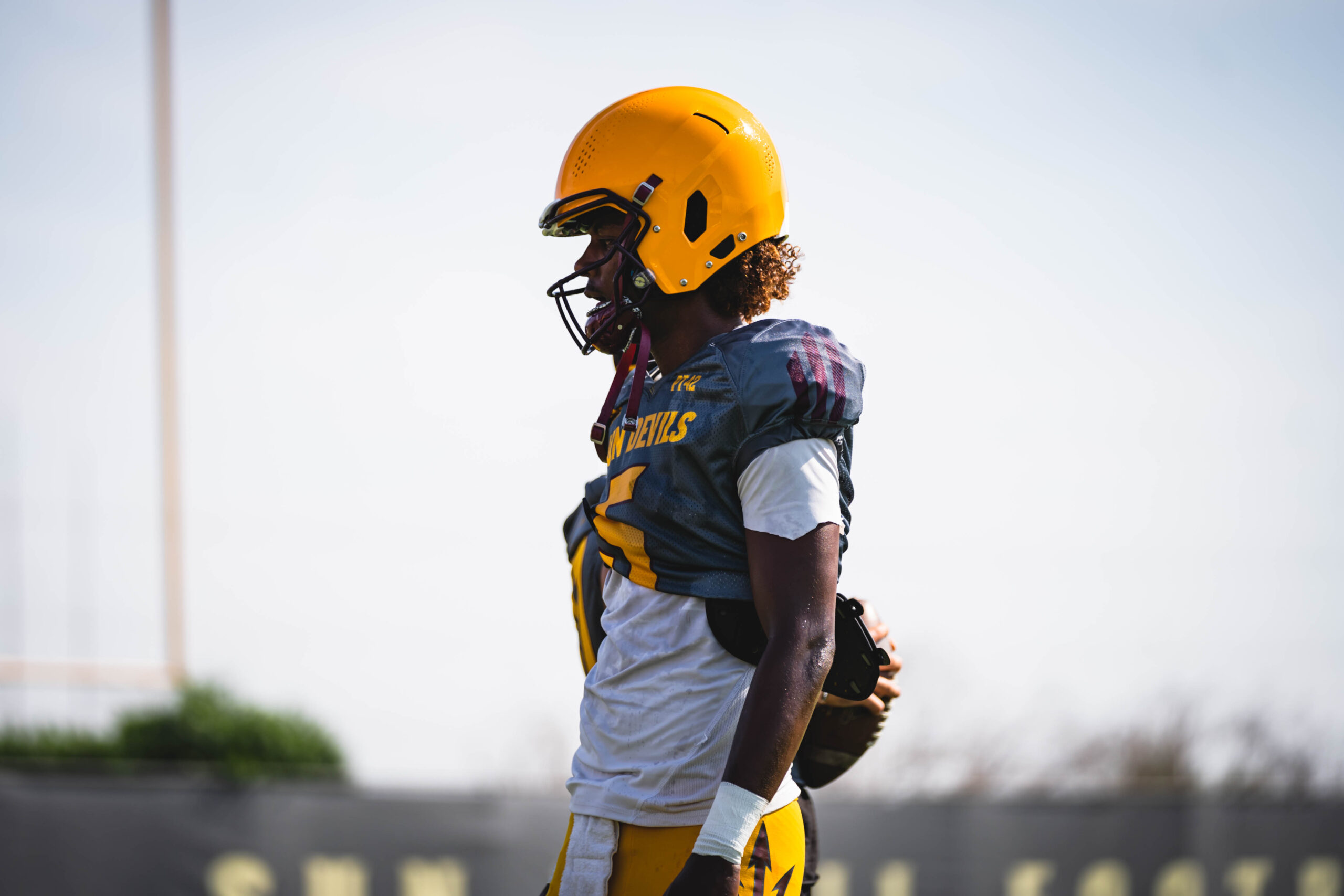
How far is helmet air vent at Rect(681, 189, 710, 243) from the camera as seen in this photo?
6.56ft

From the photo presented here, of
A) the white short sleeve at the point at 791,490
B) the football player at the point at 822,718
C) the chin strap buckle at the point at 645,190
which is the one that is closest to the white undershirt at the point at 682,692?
the white short sleeve at the point at 791,490

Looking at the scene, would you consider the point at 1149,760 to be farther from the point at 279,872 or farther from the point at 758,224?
the point at 758,224

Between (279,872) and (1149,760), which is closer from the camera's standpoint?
(279,872)

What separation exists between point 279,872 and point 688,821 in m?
5.47

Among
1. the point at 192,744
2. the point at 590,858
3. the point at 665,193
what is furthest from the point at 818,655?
the point at 192,744

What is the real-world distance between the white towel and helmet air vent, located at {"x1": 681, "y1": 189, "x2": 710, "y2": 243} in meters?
1.01

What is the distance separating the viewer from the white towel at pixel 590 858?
1.79 m

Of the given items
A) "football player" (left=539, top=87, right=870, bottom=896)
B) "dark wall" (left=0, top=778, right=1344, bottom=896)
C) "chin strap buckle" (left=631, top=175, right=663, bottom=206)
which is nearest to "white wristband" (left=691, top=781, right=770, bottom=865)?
"football player" (left=539, top=87, right=870, bottom=896)

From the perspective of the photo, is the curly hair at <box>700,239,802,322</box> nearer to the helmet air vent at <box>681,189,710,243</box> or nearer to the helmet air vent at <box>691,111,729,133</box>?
the helmet air vent at <box>681,189,710,243</box>

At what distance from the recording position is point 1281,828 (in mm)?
7020

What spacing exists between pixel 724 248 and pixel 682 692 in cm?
78

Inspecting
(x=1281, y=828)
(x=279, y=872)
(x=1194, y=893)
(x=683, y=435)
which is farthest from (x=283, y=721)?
(x=683, y=435)

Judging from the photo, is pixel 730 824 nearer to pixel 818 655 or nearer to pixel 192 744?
pixel 818 655

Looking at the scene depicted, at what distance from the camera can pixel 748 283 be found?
2.05 metres
